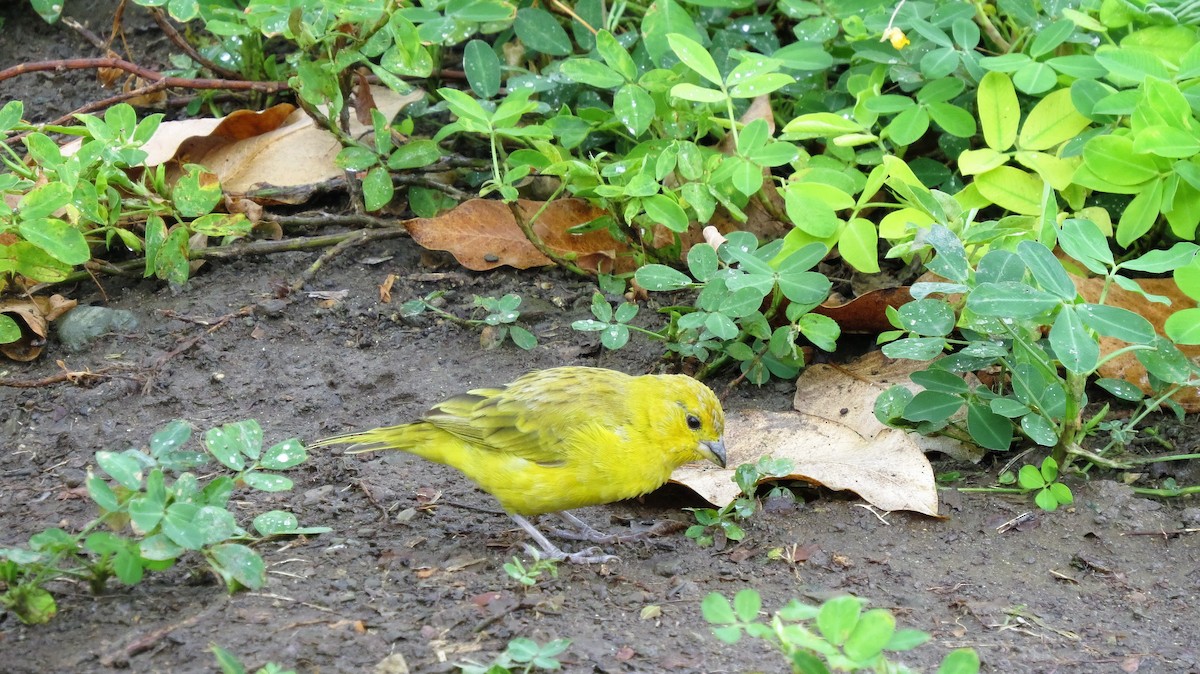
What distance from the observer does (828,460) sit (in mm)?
4414

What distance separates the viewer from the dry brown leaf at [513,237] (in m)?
5.62

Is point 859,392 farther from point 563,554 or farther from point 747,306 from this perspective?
point 563,554

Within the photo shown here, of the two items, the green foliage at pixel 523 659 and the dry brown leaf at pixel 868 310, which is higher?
the green foliage at pixel 523 659

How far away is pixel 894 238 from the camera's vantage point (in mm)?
4672

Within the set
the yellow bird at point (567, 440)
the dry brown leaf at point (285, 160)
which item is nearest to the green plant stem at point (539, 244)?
the dry brown leaf at point (285, 160)

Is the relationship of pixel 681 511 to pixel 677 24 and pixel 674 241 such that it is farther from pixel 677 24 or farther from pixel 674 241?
pixel 677 24

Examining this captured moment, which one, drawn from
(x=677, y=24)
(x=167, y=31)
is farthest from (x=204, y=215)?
(x=677, y=24)

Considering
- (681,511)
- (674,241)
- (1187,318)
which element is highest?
(1187,318)

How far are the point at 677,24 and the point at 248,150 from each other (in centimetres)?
230

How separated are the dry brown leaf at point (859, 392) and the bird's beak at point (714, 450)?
0.60 metres

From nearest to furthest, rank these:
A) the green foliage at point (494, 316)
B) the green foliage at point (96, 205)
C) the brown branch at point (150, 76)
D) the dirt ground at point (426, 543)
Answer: the dirt ground at point (426, 543) → the green foliage at point (96, 205) → the green foliage at point (494, 316) → the brown branch at point (150, 76)

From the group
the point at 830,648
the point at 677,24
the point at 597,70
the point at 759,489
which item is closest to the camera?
the point at 830,648

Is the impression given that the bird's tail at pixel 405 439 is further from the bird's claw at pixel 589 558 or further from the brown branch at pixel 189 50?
the brown branch at pixel 189 50

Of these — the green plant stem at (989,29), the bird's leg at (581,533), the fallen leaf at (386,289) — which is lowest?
the bird's leg at (581,533)
